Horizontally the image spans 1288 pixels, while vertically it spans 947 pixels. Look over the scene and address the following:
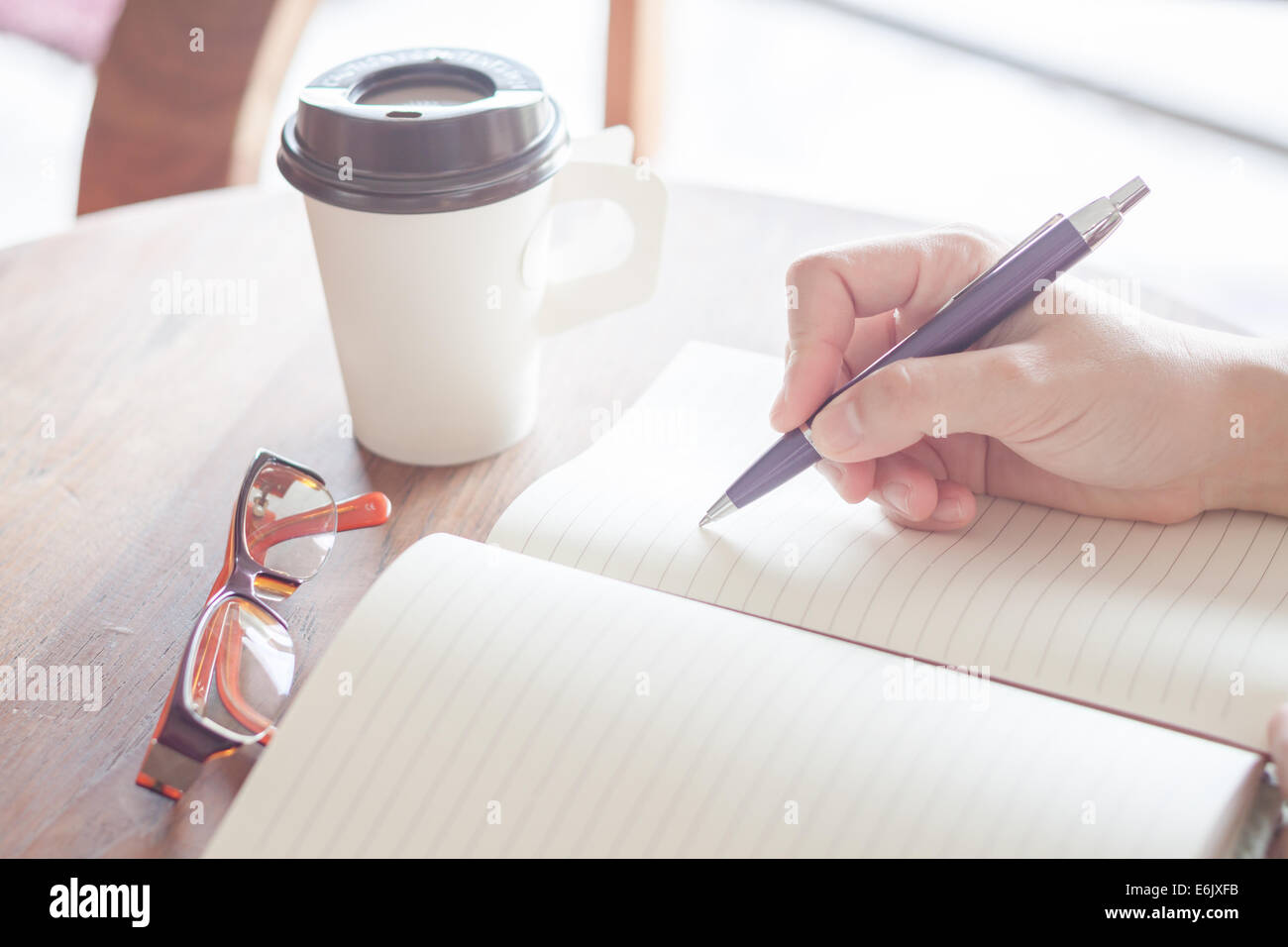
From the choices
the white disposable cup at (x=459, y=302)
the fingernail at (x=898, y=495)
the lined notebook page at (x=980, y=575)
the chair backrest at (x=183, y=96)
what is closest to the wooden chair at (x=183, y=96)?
the chair backrest at (x=183, y=96)

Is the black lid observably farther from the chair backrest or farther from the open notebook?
the chair backrest

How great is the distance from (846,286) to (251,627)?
14.5 inches

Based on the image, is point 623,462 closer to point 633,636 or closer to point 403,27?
point 633,636

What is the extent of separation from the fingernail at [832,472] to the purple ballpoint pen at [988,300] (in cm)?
2

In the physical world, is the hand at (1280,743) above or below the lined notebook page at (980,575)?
above

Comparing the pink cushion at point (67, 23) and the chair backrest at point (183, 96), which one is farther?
the pink cushion at point (67, 23)

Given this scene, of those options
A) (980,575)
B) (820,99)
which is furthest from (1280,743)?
(820,99)

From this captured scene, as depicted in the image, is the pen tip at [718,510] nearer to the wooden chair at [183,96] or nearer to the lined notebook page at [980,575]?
the lined notebook page at [980,575]

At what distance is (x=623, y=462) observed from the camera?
23.2 inches

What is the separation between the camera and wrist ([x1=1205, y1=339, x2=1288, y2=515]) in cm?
55

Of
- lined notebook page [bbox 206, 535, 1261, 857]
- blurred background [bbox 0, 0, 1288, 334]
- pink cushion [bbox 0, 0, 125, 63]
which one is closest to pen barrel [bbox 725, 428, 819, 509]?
lined notebook page [bbox 206, 535, 1261, 857]

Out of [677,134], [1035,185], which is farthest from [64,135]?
[1035,185]

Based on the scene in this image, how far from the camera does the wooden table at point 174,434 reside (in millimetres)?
485
